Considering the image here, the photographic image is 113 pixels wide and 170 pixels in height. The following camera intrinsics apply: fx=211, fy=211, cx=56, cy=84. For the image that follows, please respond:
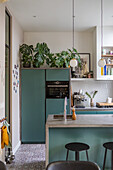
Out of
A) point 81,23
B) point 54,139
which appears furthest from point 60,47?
point 54,139

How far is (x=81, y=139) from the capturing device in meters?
3.45

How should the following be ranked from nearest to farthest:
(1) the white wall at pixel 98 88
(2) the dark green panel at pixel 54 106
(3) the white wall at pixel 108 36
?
(2) the dark green panel at pixel 54 106
(3) the white wall at pixel 108 36
(1) the white wall at pixel 98 88

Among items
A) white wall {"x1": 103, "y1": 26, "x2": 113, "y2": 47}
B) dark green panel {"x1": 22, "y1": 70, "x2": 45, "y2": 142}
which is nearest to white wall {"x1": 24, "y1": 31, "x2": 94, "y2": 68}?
white wall {"x1": 103, "y1": 26, "x2": 113, "y2": 47}

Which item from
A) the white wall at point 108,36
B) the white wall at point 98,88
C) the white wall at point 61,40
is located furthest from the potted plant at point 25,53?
the white wall at point 108,36

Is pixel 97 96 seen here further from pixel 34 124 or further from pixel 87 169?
pixel 87 169

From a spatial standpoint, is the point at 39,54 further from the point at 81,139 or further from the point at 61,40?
the point at 81,139

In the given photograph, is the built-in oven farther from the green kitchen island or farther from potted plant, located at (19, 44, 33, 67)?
the green kitchen island

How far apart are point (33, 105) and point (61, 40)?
2.01 m

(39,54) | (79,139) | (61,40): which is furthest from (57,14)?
(79,139)

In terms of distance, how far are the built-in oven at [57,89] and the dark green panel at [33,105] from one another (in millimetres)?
154

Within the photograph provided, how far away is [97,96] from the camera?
234 inches

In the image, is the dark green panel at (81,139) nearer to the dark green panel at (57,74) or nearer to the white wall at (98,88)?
the dark green panel at (57,74)

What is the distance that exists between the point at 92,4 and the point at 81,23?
1.20 meters

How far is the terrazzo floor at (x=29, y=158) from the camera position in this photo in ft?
12.7
